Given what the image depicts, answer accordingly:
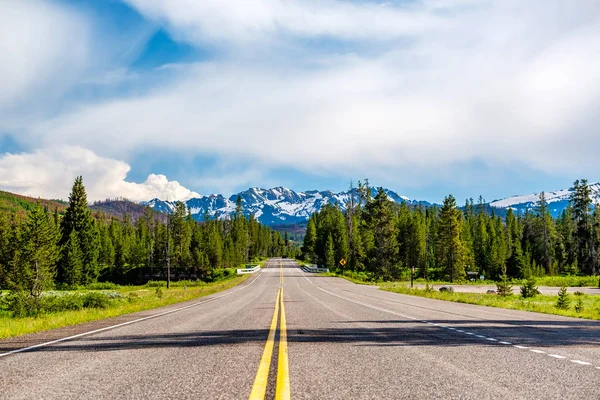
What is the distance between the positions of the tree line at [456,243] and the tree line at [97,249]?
31401 mm

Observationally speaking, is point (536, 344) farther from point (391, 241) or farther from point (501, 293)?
point (391, 241)

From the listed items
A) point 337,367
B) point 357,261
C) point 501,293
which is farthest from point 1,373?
point 357,261

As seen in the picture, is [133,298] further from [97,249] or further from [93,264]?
[97,249]

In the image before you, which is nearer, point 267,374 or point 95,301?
point 267,374

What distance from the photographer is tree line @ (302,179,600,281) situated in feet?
246

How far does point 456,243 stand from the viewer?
7375 centimetres

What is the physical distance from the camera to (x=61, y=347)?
811 cm

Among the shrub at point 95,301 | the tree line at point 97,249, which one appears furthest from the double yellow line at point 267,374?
the tree line at point 97,249

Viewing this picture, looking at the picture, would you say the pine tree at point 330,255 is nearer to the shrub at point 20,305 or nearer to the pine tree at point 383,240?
the pine tree at point 383,240

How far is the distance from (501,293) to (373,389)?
121ft

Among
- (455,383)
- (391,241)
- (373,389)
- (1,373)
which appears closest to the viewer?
(373,389)

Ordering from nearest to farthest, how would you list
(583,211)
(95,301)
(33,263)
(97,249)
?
(95,301) < (33,263) < (97,249) < (583,211)

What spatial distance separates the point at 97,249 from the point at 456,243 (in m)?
65.1

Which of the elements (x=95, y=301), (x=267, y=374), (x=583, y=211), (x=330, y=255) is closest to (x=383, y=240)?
(x=330, y=255)
